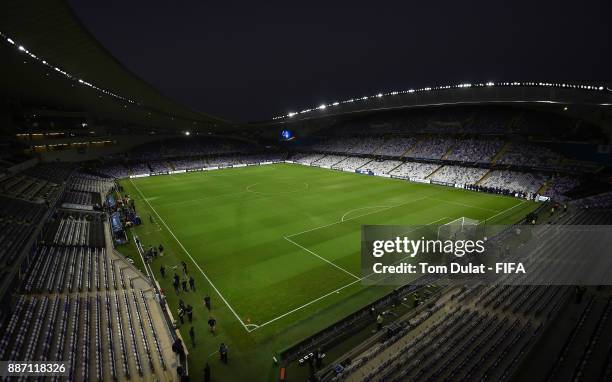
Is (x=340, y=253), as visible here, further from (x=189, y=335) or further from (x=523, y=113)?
(x=523, y=113)

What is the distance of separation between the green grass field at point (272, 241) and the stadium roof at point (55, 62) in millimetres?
11791

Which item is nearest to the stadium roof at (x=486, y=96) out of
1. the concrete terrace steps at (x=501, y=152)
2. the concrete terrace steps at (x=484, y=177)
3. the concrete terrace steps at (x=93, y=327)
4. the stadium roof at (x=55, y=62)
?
the concrete terrace steps at (x=501, y=152)

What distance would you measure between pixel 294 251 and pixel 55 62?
65.5 feet

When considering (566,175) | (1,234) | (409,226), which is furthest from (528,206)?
(1,234)

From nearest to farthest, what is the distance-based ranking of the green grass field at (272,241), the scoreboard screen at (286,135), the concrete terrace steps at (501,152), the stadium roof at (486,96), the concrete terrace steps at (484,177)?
the green grass field at (272,241), the stadium roof at (486,96), the concrete terrace steps at (484,177), the concrete terrace steps at (501,152), the scoreboard screen at (286,135)

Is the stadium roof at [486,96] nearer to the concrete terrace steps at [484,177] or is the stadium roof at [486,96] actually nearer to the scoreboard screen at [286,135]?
the concrete terrace steps at [484,177]

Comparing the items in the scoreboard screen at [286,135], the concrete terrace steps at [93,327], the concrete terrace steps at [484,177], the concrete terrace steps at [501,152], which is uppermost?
the scoreboard screen at [286,135]

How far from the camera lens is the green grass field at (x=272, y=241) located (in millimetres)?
12969

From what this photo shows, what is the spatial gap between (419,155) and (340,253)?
118 feet

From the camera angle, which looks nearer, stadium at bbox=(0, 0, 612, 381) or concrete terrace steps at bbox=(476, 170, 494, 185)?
stadium at bbox=(0, 0, 612, 381)

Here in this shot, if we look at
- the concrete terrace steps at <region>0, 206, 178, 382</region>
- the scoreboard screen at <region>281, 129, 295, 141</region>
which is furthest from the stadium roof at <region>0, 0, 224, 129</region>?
the scoreboard screen at <region>281, 129, 295, 141</region>

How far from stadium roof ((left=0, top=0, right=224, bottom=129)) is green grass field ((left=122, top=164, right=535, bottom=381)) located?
11791mm

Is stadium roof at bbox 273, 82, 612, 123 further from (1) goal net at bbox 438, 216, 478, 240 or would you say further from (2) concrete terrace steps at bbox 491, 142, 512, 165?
(1) goal net at bbox 438, 216, 478, 240

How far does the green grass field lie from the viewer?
13.0 m
